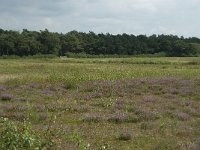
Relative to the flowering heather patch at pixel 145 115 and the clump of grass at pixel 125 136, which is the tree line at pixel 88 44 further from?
the clump of grass at pixel 125 136

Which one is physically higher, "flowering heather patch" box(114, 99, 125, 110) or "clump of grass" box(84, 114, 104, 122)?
"clump of grass" box(84, 114, 104, 122)

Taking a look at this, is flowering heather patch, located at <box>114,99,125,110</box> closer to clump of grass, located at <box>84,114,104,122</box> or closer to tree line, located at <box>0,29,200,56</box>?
clump of grass, located at <box>84,114,104,122</box>

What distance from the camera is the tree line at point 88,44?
135 m

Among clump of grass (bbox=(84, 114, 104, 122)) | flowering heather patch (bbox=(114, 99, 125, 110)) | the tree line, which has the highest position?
the tree line

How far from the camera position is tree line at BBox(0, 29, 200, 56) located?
443 ft

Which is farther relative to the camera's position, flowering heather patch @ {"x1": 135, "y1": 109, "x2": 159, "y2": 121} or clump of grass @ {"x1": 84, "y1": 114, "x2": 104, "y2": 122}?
flowering heather patch @ {"x1": 135, "y1": 109, "x2": 159, "y2": 121}

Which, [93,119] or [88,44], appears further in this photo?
[88,44]

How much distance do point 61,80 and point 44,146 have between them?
92.0 ft

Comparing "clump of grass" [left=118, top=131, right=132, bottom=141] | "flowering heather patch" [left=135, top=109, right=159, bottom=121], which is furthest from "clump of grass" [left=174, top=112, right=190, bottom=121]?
"clump of grass" [left=118, top=131, right=132, bottom=141]

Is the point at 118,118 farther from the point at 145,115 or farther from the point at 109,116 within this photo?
the point at 145,115

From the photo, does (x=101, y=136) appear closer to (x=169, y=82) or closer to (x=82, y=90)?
(x=82, y=90)

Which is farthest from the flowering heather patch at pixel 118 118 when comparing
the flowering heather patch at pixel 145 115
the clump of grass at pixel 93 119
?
the flowering heather patch at pixel 145 115

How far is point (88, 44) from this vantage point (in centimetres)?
15850

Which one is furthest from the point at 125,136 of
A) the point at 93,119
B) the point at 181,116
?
the point at 181,116
